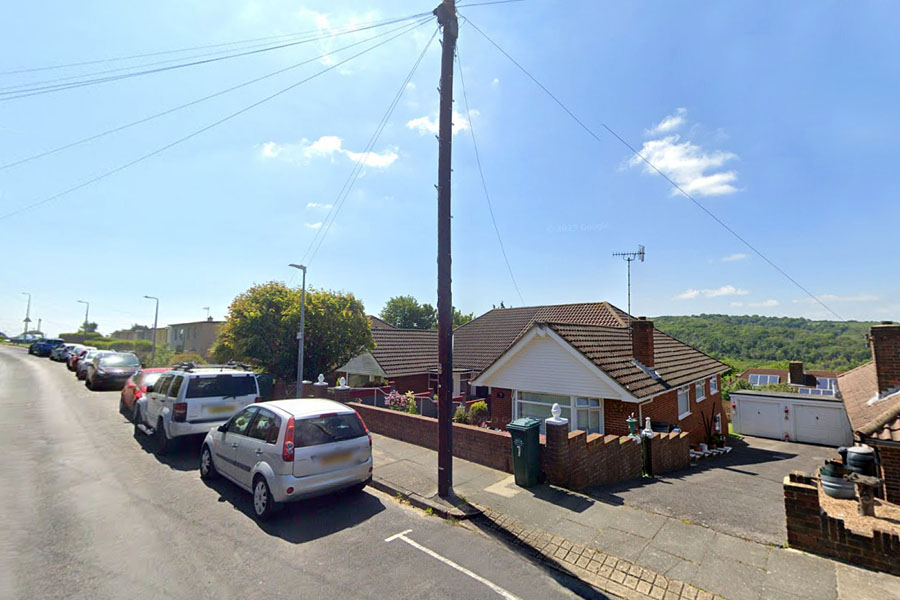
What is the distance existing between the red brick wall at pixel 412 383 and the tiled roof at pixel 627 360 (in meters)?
10.5

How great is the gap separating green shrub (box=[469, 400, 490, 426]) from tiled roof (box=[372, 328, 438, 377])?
522 centimetres

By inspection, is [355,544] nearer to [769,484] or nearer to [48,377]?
[769,484]

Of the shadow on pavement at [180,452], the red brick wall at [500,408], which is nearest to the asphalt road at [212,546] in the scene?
the shadow on pavement at [180,452]

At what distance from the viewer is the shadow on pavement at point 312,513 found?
546cm

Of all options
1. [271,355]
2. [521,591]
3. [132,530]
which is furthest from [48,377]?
[521,591]

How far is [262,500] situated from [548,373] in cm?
980

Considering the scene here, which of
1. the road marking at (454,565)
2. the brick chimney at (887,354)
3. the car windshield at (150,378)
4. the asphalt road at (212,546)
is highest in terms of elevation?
the brick chimney at (887,354)

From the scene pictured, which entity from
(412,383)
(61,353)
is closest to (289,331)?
(412,383)

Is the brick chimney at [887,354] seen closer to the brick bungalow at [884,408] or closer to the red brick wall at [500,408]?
the brick bungalow at [884,408]

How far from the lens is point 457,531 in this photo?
5.62m

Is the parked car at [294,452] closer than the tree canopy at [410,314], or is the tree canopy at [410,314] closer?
the parked car at [294,452]

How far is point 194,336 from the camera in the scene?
4884 cm

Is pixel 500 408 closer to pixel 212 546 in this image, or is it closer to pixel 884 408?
pixel 884 408

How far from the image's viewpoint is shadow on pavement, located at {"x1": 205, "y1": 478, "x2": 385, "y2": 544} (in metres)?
5.46
